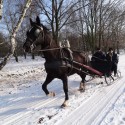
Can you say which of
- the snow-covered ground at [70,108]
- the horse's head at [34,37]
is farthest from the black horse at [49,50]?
the snow-covered ground at [70,108]

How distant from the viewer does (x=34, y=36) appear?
763 centimetres

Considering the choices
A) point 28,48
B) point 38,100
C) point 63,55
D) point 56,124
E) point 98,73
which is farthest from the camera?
point 98,73

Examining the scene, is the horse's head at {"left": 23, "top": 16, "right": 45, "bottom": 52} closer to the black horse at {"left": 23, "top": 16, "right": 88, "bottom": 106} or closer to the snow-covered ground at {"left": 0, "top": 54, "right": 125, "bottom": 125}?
the black horse at {"left": 23, "top": 16, "right": 88, "bottom": 106}

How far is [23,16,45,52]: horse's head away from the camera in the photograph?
743cm

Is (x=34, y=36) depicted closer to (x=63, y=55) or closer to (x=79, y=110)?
(x=63, y=55)

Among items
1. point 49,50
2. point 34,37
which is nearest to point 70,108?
point 49,50

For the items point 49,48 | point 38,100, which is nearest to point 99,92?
point 38,100

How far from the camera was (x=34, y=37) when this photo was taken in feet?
25.0

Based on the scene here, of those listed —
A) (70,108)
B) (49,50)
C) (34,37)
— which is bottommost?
(70,108)

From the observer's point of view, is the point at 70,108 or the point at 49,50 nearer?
the point at 70,108

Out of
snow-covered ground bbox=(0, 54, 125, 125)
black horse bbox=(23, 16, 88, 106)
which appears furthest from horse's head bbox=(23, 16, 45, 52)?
snow-covered ground bbox=(0, 54, 125, 125)

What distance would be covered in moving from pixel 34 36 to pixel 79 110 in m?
2.59

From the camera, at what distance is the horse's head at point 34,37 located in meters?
7.43

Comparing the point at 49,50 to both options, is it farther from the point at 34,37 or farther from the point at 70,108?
the point at 70,108
